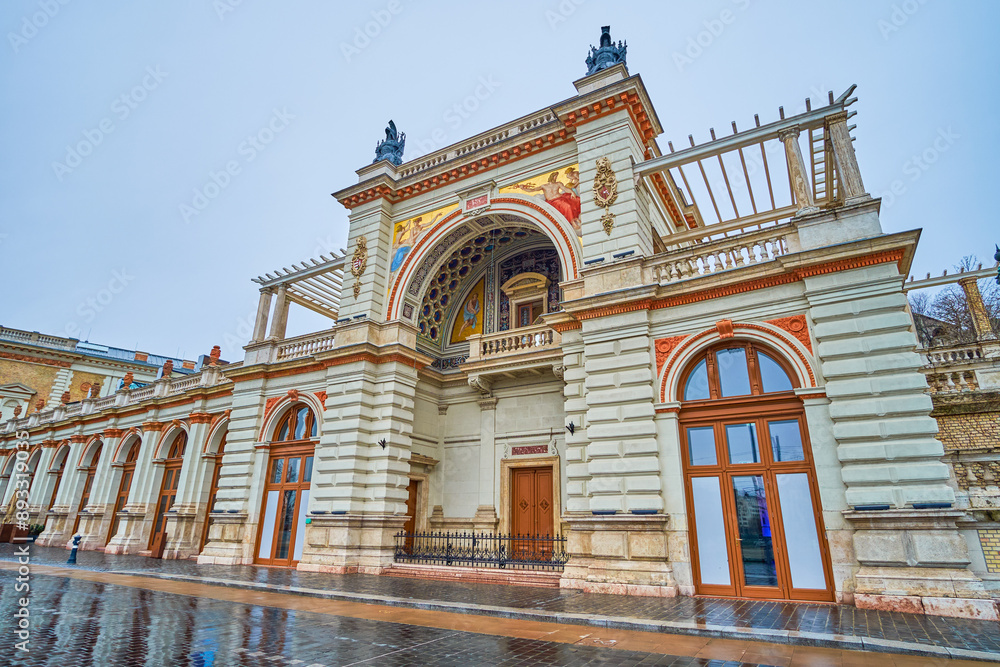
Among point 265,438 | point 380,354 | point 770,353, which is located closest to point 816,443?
point 770,353

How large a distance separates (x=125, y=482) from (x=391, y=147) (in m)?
21.2

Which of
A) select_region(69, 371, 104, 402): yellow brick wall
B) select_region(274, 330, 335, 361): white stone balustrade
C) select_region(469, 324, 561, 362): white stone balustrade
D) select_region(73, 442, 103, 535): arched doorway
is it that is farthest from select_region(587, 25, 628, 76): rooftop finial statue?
select_region(69, 371, 104, 402): yellow brick wall

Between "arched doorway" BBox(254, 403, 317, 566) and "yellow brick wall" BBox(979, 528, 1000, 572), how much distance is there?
17455mm

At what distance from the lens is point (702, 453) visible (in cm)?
1153

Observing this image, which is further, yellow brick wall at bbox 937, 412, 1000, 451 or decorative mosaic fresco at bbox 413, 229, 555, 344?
decorative mosaic fresco at bbox 413, 229, 555, 344

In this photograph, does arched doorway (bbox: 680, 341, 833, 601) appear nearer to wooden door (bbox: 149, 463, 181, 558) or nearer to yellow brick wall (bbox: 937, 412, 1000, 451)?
yellow brick wall (bbox: 937, 412, 1000, 451)

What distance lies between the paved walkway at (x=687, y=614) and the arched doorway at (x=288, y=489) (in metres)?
3.92

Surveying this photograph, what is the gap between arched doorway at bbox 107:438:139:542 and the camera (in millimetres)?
25641

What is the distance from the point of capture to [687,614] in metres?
8.46

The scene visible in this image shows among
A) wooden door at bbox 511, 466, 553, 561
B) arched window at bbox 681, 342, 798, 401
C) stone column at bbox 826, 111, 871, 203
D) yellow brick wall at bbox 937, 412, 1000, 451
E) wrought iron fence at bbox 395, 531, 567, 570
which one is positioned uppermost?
stone column at bbox 826, 111, 871, 203

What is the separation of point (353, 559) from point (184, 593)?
5.03m

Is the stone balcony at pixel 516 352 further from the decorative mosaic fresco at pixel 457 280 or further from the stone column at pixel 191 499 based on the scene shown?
the stone column at pixel 191 499

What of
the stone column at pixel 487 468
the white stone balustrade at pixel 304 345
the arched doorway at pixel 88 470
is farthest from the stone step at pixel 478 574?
the arched doorway at pixel 88 470

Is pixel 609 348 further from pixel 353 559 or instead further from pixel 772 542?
pixel 353 559
